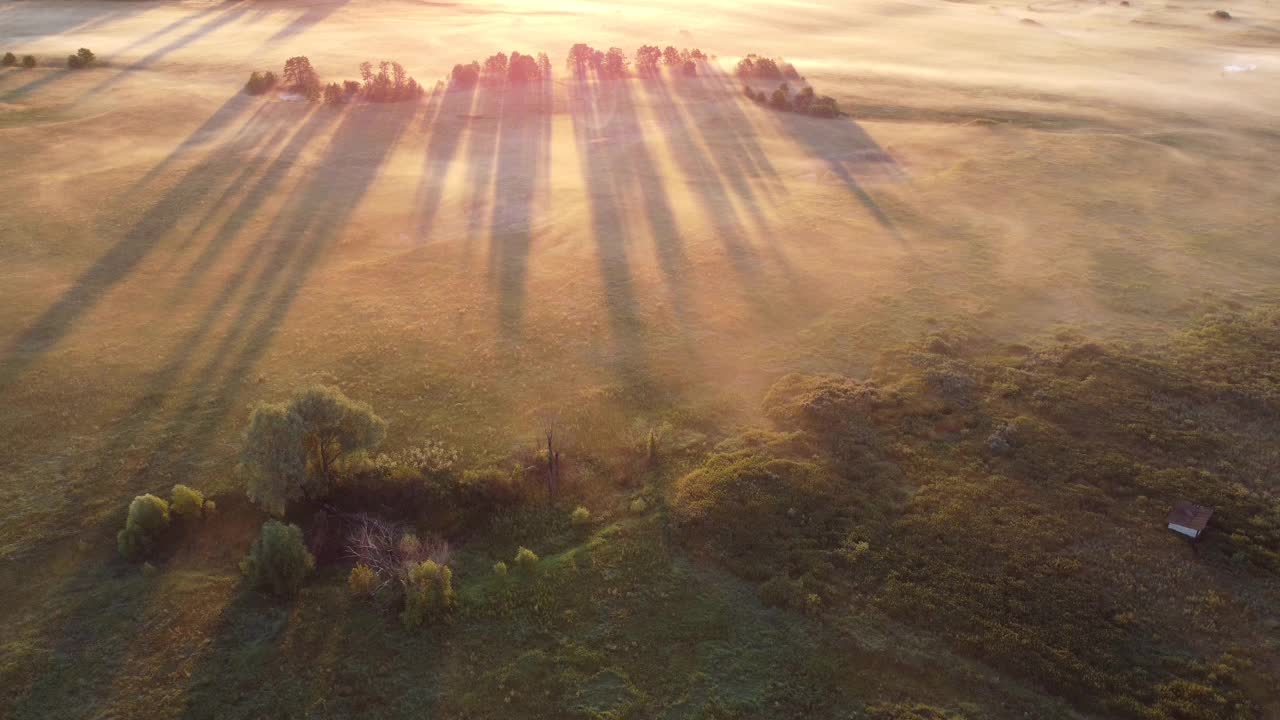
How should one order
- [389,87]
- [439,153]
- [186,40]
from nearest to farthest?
[439,153]
[389,87]
[186,40]

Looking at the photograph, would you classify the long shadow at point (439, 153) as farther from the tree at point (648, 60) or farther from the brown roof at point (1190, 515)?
the brown roof at point (1190, 515)

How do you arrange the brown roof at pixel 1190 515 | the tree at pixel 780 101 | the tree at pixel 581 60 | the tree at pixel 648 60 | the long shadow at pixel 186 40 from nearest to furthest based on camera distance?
1. the brown roof at pixel 1190 515
2. the tree at pixel 780 101
3. the long shadow at pixel 186 40
4. the tree at pixel 581 60
5. the tree at pixel 648 60

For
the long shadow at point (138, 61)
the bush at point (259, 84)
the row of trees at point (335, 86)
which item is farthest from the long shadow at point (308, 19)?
the row of trees at point (335, 86)

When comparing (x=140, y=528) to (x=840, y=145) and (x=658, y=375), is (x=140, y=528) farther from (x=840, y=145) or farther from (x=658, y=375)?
(x=840, y=145)

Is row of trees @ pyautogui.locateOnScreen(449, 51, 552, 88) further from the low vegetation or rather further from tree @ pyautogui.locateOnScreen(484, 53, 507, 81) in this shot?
the low vegetation

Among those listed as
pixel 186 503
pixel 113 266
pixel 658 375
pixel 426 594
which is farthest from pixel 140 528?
pixel 113 266

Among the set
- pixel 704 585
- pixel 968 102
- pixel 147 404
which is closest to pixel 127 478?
pixel 147 404
